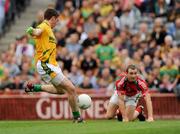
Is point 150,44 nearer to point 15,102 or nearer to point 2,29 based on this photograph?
point 15,102

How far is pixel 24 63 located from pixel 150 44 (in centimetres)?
398

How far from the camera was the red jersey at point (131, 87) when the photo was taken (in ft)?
59.0

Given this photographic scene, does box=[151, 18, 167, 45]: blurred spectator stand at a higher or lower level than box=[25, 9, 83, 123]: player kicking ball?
higher

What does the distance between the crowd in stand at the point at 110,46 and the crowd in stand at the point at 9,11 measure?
1.73 m

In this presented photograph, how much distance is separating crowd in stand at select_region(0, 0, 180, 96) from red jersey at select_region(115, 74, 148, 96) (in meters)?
4.84

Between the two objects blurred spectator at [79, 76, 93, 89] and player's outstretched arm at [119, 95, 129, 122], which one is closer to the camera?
player's outstretched arm at [119, 95, 129, 122]

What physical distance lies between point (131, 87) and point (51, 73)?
2.07 meters

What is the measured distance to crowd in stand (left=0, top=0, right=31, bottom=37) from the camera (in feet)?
94.8

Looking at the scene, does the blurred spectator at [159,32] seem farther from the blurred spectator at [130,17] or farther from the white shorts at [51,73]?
the white shorts at [51,73]

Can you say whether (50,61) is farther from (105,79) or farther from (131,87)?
(105,79)

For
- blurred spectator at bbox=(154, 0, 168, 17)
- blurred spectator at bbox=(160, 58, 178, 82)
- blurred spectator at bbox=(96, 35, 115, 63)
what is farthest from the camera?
blurred spectator at bbox=(154, 0, 168, 17)

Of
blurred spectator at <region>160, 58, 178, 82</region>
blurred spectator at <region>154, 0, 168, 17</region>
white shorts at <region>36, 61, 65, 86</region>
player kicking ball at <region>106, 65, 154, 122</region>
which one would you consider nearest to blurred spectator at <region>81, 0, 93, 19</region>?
blurred spectator at <region>154, 0, 168, 17</region>

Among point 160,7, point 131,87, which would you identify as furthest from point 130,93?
point 160,7

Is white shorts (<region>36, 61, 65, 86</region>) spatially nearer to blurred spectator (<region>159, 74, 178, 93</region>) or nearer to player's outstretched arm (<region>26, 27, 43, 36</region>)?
player's outstretched arm (<region>26, 27, 43, 36</region>)
